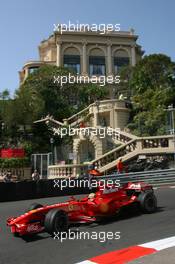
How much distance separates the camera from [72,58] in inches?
3041

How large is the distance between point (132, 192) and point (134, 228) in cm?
199

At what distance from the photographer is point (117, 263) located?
6527 mm

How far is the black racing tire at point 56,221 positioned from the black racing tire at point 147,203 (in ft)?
8.66

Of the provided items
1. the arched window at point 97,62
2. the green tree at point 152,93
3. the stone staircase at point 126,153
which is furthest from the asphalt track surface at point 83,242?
the arched window at point 97,62

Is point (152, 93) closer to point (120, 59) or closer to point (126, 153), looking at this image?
point (126, 153)

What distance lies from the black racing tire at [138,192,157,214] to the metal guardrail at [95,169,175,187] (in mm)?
10398

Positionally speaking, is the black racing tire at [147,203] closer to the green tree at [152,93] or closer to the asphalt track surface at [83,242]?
the asphalt track surface at [83,242]

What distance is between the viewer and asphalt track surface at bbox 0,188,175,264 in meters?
7.30

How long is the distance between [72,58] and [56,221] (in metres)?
70.2

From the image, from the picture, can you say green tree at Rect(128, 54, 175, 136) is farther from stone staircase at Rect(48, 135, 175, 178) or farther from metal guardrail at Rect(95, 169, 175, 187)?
metal guardrail at Rect(95, 169, 175, 187)

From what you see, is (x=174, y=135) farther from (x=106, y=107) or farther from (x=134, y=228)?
(x=134, y=228)

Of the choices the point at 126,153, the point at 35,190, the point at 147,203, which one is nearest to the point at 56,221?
the point at 147,203

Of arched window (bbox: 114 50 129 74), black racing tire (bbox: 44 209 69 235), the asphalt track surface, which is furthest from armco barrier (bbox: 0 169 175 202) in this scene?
arched window (bbox: 114 50 129 74)

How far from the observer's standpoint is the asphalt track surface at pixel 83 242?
24.0ft
